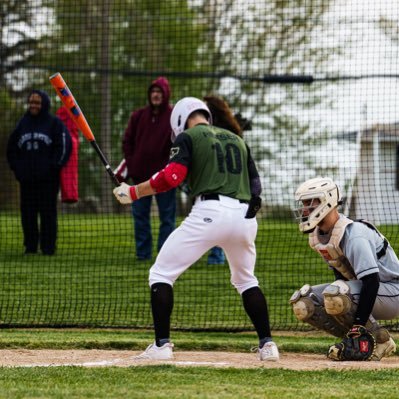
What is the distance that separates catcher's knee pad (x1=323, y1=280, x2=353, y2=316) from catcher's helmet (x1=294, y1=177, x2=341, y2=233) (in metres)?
0.44

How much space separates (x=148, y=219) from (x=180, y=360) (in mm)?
5427

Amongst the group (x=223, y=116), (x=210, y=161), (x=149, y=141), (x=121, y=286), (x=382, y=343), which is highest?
(x=223, y=116)

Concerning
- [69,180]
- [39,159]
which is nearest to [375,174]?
[69,180]

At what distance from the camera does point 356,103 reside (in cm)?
1609

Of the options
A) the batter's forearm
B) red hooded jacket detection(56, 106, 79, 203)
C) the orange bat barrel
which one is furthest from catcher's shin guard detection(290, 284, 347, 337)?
red hooded jacket detection(56, 106, 79, 203)

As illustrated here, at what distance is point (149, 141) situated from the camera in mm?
12070

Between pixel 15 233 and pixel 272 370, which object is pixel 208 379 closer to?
pixel 272 370

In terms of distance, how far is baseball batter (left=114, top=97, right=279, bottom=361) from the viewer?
6.80 metres

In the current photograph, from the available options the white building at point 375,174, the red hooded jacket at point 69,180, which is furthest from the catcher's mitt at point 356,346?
the white building at point 375,174

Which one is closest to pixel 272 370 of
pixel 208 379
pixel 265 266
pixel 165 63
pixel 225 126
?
pixel 208 379

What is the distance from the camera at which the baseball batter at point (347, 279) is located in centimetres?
712

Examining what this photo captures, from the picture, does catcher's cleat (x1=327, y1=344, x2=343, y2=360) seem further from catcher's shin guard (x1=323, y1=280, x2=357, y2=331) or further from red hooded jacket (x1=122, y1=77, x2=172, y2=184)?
red hooded jacket (x1=122, y1=77, x2=172, y2=184)

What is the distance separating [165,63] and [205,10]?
7.33ft

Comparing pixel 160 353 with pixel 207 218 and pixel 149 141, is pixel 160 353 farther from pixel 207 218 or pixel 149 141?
pixel 149 141
